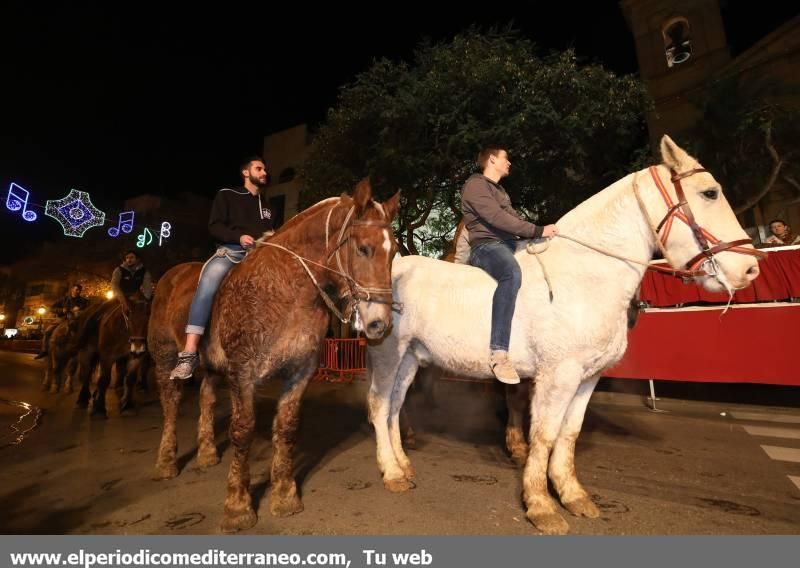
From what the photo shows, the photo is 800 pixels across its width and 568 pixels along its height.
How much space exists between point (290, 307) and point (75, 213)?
871 inches

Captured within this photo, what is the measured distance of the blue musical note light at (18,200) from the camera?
1427 cm

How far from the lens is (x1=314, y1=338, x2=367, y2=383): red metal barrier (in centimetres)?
1146

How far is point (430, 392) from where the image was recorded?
24.5 ft

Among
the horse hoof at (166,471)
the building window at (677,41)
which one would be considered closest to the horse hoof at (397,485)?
the horse hoof at (166,471)

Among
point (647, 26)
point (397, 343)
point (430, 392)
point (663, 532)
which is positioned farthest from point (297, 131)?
point (663, 532)

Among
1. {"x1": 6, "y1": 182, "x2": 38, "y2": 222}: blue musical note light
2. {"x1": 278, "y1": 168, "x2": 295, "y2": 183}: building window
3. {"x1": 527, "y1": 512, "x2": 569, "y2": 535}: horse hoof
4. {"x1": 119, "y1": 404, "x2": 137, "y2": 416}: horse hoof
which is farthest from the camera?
{"x1": 278, "y1": 168, "x2": 295, "y2": 183}: building window

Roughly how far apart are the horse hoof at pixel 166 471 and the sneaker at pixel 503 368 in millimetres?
3363

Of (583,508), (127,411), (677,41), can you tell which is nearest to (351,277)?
(583,508)

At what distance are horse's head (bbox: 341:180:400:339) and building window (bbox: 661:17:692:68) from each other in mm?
25390

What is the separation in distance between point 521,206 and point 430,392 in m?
8.03

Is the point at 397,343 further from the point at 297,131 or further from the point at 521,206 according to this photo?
the point at 297,131

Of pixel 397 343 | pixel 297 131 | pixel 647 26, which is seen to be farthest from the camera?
pixel 297 131

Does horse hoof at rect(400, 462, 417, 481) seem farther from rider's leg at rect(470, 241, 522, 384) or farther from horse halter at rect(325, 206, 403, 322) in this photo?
horse halter at rect(325, 206, 403, 322)

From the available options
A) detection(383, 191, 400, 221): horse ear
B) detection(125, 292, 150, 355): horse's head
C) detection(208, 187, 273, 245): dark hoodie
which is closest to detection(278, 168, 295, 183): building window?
detection(125, 292, 150, 355): horse's head
